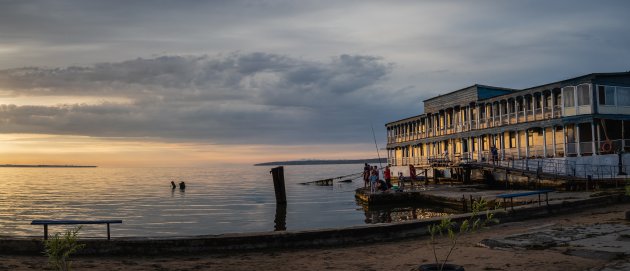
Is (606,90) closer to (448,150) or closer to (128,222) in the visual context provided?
(448,150)

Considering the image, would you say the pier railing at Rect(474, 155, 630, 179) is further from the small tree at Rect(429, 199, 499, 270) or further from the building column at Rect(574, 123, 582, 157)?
the small tree at Rect(429, 199, 499, 270)

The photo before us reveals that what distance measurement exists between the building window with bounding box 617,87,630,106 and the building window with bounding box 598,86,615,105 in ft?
1.99

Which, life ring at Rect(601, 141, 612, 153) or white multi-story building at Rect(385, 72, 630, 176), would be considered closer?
life ring at Rect(601, 141, 612, 153)

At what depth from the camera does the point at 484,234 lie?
13.8m

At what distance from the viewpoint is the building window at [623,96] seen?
121 ft

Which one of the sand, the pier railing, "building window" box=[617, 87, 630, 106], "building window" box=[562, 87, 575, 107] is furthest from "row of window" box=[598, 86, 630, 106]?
the sand

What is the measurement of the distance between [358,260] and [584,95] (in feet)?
105

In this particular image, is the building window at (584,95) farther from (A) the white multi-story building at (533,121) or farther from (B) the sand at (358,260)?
(B) the sand at (358,260)

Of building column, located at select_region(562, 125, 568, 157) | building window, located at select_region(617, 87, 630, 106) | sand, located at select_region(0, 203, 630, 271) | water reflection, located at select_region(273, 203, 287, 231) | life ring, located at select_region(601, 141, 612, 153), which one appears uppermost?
building window, located at select_region(617, 87, 630, 106)

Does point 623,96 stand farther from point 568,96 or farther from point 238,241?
point 238,241

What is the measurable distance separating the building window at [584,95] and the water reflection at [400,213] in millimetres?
14608

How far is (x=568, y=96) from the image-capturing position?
3784 centimetres

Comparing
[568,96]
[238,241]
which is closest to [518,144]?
[568,96]

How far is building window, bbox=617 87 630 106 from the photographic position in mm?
36938
